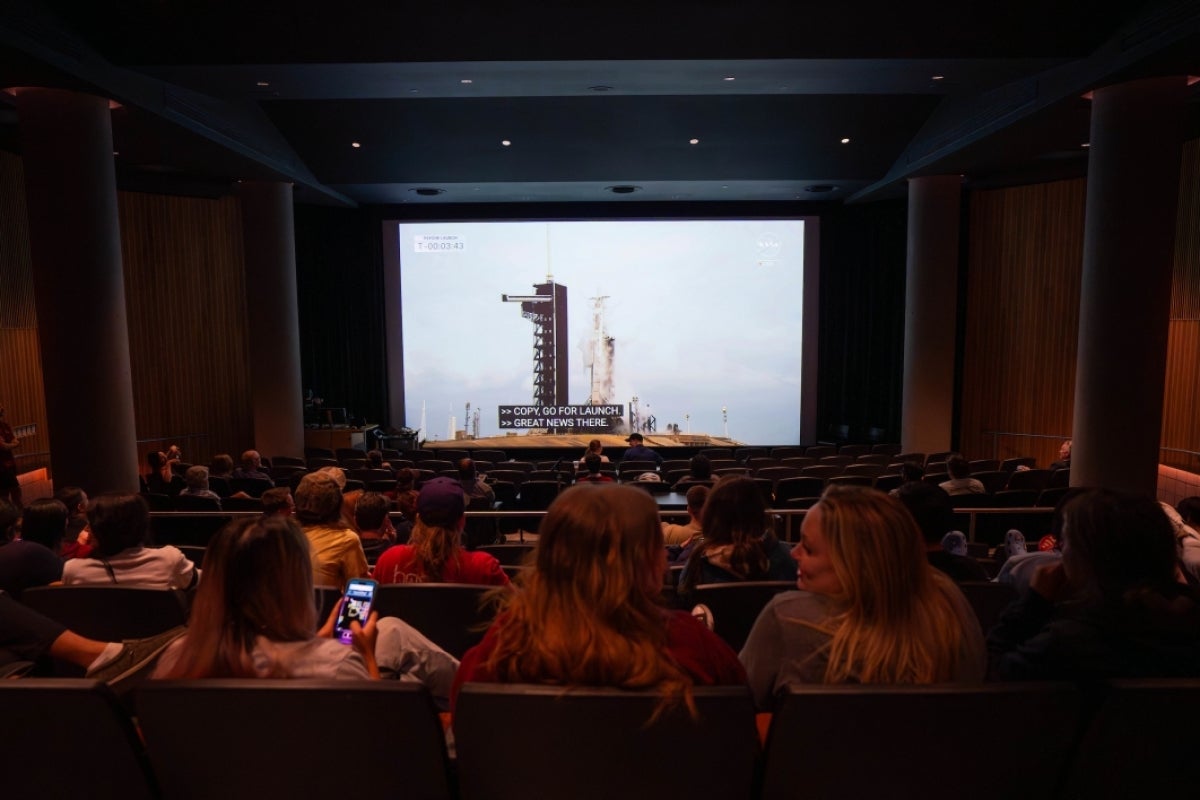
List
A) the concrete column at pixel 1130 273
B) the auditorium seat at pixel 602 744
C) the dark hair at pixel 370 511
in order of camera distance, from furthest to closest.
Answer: the concrete column at pixel 1130 273
the dark hair at pixel 370 511
the auditorium seat at pixel 602 744

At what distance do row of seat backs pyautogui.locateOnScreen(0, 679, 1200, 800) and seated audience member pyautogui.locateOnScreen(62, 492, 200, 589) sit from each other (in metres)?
1.54

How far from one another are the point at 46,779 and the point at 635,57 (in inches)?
304

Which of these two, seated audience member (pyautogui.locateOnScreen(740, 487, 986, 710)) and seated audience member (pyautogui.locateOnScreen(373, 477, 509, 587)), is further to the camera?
seated audience member (pyautogui.locateOnScreen(373, 477, 509, 587))

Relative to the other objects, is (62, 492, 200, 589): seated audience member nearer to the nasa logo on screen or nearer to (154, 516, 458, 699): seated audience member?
(154, 516, 458, 699): seated audience member

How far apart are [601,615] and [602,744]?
0.28 m

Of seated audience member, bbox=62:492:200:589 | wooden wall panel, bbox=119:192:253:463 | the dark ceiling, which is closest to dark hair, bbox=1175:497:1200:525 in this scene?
the dark ceiling

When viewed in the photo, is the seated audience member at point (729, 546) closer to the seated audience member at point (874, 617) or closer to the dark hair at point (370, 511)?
the seated audience member at point (874, 617)

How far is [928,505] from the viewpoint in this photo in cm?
270

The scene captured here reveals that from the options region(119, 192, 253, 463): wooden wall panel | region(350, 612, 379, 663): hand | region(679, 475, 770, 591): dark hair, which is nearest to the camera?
region(350, 612, 379, 663): hand

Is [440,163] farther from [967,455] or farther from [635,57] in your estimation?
[967,455]

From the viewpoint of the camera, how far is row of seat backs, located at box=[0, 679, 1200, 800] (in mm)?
1618

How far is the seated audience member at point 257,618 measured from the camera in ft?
5.87

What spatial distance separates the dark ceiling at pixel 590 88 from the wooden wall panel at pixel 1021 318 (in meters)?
0.74

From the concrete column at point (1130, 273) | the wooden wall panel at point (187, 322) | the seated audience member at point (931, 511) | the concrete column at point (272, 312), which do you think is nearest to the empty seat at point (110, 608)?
the seated audience member at point (931, 511)
